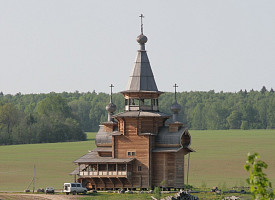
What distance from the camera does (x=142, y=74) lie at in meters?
54.3

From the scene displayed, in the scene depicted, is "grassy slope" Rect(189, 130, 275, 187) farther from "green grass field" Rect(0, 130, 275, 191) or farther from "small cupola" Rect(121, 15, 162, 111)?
"small cupola" Rect(121, 15, 162, 111)

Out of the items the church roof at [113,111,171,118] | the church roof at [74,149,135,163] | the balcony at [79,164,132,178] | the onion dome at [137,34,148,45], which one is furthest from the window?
the onion dome at [137,34,148,45]

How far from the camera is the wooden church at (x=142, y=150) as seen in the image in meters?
52.6

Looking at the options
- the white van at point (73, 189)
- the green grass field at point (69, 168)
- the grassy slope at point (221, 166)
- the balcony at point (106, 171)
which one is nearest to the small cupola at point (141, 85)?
the balcony at point (106, 171)

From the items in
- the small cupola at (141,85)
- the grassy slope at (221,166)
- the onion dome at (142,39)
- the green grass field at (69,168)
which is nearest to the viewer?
the small cupola at (141,85)

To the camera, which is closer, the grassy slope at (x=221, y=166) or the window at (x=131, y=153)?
the window at (x=131, y=153)

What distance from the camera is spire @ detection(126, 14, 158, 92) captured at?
5378cm

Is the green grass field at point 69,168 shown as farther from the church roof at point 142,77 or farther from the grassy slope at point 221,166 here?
the church roof at point 142,77

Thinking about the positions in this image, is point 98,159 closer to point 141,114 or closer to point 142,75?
point 141,114

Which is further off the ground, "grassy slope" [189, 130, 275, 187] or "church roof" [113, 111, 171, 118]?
"church roof" [113, 111, 171, 118]

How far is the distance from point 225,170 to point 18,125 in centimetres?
8039

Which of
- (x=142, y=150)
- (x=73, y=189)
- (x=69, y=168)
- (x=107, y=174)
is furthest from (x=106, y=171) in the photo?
(x=69, y=168)

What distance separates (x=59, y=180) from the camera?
63906 mm

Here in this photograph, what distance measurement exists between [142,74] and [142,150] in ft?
18.9
